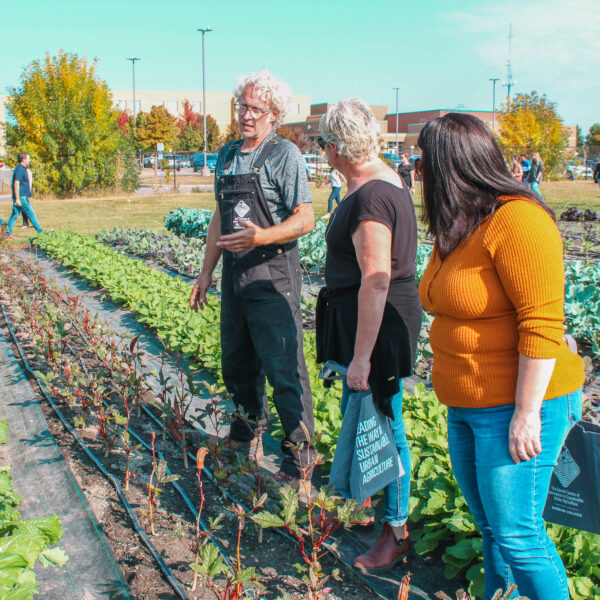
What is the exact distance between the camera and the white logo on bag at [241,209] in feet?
9.29

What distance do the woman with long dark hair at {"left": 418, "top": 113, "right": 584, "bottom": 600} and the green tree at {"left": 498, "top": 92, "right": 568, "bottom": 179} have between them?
106 feet

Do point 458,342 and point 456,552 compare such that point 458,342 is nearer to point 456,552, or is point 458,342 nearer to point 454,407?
point 454,407

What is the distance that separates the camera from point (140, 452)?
3.31 m

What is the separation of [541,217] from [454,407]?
0.59 m

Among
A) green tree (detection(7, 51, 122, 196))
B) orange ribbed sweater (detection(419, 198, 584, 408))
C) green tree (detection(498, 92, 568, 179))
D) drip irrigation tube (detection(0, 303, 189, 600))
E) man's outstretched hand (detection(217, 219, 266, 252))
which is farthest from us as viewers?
green tree (detection(498, 92, 568, 179))

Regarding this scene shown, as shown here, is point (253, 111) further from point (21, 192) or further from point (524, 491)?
point (21, 192)

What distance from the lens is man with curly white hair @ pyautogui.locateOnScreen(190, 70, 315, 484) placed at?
111 inches

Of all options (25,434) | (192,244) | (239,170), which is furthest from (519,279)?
(192,244)

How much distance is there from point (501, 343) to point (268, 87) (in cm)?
169

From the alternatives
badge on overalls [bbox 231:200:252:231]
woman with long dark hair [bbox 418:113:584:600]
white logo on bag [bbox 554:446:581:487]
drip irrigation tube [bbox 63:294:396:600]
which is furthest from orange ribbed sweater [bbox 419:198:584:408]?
badge on overalls [bbox 231:200:252:231]

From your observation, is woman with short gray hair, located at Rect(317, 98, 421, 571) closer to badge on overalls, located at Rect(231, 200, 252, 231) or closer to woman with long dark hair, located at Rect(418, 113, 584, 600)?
woman with long dark hair, located at Rect(418, 113, 584, 600)

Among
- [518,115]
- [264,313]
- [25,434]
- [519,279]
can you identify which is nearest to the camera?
[519,279]

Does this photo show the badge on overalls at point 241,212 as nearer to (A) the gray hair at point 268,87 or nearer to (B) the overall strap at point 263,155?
(B) the overall strap at point 263,155

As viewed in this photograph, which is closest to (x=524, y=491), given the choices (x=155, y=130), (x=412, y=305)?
(x=412, y=305)
